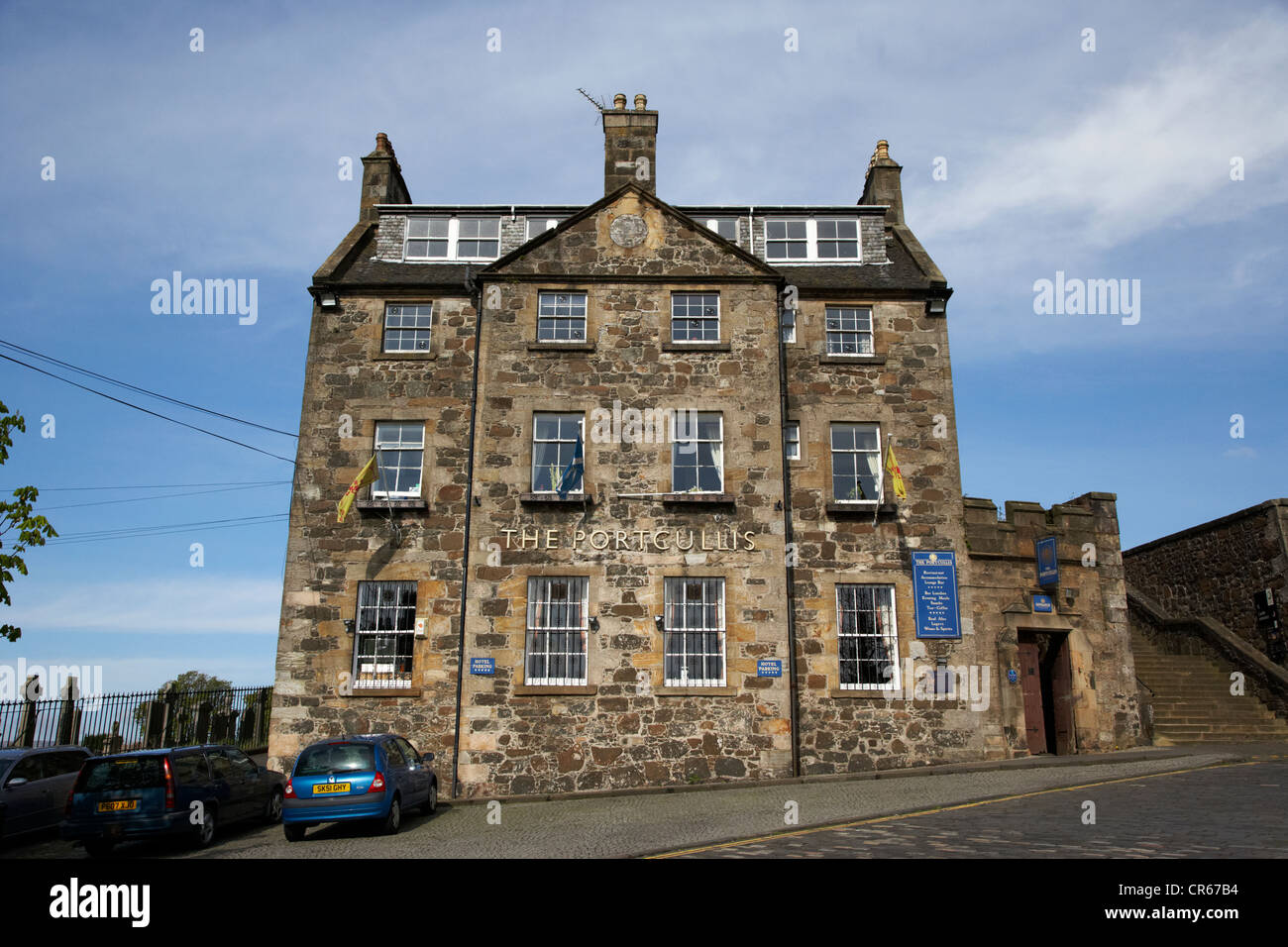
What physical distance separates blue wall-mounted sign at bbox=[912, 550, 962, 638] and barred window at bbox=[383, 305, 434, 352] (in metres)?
11.8

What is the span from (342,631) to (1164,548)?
25789 mm

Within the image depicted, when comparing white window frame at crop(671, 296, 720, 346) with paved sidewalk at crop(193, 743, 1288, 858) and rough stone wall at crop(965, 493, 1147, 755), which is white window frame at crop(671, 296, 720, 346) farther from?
paved sidewalk at crop(193, 743, 1288, 858)

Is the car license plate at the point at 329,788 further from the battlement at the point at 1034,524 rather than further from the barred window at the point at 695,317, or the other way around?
the battlement at the point at 1034,524

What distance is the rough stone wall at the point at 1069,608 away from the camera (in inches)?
791

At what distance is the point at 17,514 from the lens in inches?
535

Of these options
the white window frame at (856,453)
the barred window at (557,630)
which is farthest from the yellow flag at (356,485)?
the white window frame at (856,453)

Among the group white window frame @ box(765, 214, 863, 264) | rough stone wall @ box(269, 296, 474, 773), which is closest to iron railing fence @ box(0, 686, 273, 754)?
rough stone wall @ box(269, 296, 474, 773)

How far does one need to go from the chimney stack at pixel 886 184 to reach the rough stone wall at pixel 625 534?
5448 millimetres

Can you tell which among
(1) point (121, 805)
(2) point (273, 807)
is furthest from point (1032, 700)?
(1) point (121, 805)

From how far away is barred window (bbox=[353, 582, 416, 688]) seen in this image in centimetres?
1934

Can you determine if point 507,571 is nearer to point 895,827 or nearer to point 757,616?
point 757,616

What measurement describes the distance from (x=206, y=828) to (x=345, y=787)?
238 cm

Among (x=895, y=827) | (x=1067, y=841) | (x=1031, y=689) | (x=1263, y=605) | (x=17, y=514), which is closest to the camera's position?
(x=1067, y=841)

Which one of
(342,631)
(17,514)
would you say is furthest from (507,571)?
(17,514)
